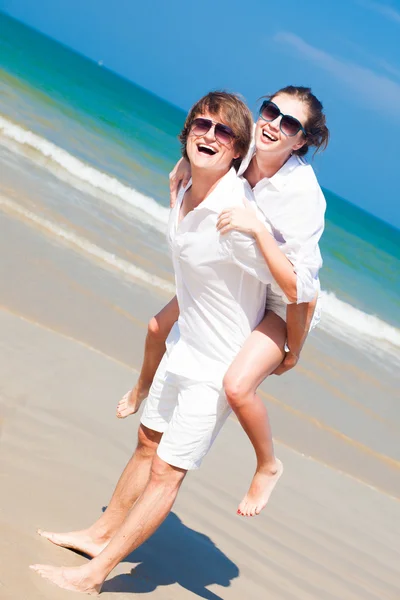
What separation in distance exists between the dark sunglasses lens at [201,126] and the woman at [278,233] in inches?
9.9

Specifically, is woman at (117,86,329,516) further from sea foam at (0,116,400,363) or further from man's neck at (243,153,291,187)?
sea foam at (0,116,400,363)

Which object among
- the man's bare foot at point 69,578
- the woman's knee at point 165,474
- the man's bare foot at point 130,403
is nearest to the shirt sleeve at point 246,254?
the woman's knee at point 165,474

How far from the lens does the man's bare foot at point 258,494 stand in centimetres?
359

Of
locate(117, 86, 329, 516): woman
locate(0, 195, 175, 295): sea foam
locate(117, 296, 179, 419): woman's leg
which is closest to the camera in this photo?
locate(117, 86, 329, 516): woman

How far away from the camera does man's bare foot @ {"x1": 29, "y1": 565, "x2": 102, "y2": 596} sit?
3.30 m

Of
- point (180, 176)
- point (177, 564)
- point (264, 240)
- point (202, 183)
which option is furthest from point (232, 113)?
point (177, 564)

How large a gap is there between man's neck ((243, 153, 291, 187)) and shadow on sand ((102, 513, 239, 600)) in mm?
1974

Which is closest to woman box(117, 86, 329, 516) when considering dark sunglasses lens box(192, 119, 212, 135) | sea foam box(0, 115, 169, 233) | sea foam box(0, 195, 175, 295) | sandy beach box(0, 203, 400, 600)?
dark sunglasses lens box(192, 119, 212, 135)

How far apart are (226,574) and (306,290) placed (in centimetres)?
194

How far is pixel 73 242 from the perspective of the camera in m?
9.57

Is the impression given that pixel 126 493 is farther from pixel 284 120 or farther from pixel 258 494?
pixel 284 120

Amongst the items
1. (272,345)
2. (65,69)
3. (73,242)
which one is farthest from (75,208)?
(65,69)

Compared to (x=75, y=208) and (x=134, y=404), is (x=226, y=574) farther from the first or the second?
(x=75, y=208)

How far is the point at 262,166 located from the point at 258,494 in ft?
4.90
